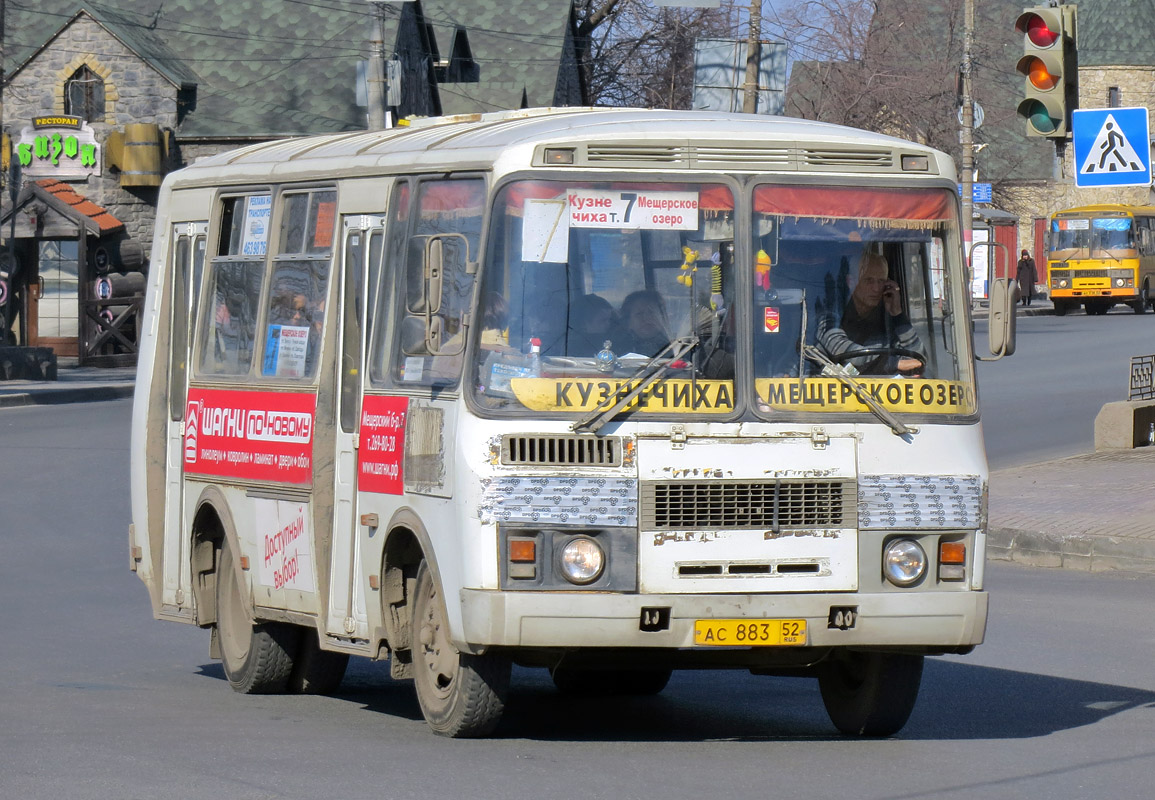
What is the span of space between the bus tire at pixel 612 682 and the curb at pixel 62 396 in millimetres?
19916

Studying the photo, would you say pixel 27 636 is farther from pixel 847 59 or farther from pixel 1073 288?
pixel 1073 288

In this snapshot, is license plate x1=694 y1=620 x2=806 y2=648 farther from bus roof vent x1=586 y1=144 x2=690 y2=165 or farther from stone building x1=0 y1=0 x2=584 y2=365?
stone building x1=0 y1=0 x2=584 y2=365

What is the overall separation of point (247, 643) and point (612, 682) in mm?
1700

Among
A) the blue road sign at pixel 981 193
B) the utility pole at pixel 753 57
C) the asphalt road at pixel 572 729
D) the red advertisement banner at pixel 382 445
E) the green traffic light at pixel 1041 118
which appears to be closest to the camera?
the asphalt road at pixel 572 729

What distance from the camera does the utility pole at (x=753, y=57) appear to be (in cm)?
3397

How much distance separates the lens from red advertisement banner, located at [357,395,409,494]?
792 cm

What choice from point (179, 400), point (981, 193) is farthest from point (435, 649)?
point (981, 193)

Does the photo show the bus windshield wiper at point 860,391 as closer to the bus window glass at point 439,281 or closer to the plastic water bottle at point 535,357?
the plastic water bottle at point 535,357

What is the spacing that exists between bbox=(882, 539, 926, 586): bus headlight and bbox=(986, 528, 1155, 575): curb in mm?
6796

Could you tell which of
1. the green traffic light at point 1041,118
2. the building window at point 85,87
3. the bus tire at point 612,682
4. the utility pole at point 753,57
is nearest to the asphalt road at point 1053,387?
the green traffic light at point 1041,118

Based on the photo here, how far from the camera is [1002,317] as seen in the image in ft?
26.2

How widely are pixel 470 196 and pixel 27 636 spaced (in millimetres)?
4702

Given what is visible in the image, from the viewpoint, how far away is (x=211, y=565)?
32.5 feet

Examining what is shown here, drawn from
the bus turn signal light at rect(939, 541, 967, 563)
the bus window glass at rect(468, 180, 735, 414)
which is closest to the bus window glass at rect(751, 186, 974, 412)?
the bus window glass at rect(468, 180, 735, 414)
